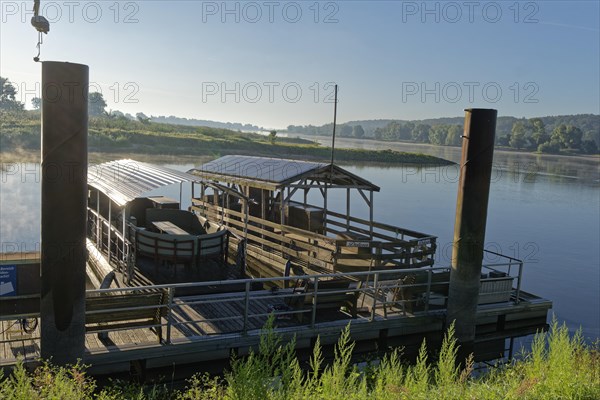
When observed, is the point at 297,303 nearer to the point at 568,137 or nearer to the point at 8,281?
the point at 8,281

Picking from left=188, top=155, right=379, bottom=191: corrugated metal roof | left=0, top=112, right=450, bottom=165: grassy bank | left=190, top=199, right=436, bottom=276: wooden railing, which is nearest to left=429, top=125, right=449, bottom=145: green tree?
left=0, top=112, right=450, bottom=165: grassy bank

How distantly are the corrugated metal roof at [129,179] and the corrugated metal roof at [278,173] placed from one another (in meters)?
2.95

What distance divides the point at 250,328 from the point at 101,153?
6039cm

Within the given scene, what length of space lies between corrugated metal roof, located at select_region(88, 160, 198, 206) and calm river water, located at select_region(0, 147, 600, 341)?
892cm

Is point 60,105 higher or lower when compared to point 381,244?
higher

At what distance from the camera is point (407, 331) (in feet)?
34.3

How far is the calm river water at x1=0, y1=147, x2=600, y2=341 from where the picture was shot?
20141 millimetres

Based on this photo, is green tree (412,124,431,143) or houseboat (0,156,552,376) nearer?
houseboat (0,156,552,376)

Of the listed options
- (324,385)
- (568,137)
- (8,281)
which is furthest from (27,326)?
(568,137)

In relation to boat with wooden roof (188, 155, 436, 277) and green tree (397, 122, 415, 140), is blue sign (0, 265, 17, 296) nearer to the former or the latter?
boat with wooden roof (188, 155, 436, 277)

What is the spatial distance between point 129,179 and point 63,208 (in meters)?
6.40

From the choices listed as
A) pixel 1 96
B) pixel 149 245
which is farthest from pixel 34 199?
pixel 1 96

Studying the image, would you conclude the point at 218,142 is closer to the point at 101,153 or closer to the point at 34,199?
the point at 101,153

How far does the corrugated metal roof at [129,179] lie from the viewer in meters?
11.1
